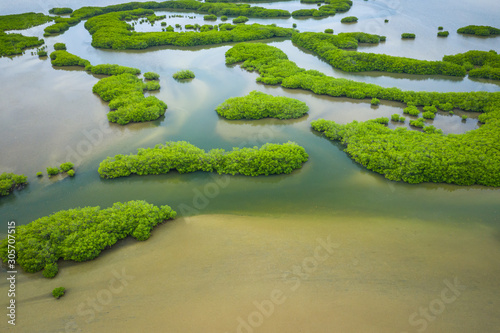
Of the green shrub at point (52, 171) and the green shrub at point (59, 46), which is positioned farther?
the green shrub at point (59, 46)

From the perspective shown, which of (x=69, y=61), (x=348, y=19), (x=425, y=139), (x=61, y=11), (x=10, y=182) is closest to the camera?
(x=10, y=182)

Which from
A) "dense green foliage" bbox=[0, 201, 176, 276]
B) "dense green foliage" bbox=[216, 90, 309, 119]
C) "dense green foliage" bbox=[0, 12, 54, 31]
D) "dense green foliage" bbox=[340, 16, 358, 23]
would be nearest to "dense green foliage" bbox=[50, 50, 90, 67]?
"dense green foliage" bbox=[0, 12, 54, 31]

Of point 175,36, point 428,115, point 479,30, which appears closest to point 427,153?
point 428,115

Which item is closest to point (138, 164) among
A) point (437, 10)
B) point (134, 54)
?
point (134, 54)

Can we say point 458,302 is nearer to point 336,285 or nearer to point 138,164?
point 336,285

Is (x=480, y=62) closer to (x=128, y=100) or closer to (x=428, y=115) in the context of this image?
(x=428, y=115)

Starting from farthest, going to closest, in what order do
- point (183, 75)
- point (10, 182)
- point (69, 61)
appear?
point (69, 61)
point (183, 75)
point (10, 182)

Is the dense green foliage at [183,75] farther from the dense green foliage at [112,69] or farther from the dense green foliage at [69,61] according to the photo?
the dense green foliage at [69,61]

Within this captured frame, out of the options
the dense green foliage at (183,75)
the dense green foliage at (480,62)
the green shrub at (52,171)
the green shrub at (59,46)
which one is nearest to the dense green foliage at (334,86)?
the dense green foliage at (183,75)
